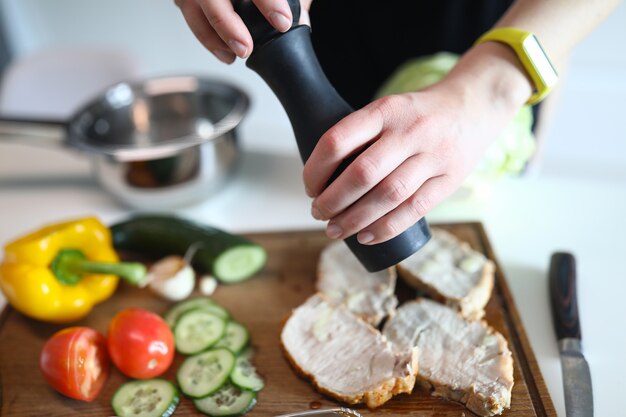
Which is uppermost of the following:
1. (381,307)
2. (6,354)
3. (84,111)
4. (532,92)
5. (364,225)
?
(532,92)

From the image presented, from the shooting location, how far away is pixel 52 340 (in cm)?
122

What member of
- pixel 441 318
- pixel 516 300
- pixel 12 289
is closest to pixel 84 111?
pixel 12 289

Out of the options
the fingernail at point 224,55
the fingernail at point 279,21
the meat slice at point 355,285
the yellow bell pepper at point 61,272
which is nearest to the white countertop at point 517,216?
the meat slice at point 355,285

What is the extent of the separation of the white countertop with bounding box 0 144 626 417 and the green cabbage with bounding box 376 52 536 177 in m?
0.09

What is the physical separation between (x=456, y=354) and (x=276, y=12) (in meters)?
0.79

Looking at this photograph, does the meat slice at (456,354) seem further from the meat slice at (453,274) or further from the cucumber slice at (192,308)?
→ the cucumber slice at (192,308)

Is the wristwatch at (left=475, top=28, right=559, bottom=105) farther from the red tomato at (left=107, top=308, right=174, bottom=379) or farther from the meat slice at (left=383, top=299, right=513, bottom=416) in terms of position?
the red tomato at (left=107, top=308, right=174, bottom=379)

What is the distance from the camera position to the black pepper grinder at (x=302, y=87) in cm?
100

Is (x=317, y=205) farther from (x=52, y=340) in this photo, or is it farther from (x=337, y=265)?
(x=52, y=340)

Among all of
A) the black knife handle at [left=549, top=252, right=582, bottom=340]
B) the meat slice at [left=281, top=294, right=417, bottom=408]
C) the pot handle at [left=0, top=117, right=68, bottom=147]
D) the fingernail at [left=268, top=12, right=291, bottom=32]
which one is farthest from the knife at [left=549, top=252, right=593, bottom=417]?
the pot handle at [left=0, top=117, right=68, bottom=147]

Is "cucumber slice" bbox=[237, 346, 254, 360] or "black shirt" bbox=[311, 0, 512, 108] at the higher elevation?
"black shirt" bbox=[311, 0, 512, 108]

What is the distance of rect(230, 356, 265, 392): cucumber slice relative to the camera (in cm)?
119

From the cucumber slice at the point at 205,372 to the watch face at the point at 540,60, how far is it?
91 centimetres

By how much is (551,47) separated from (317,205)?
0.65 metres
